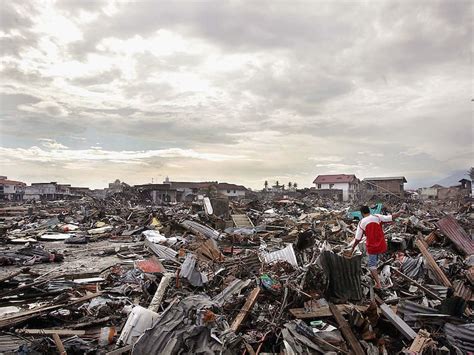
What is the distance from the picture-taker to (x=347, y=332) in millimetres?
5008

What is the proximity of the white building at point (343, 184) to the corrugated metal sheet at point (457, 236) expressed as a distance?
1636 inches

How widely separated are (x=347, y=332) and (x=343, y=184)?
52165mm

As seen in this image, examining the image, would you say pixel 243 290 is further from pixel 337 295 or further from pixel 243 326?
pixel 337 295

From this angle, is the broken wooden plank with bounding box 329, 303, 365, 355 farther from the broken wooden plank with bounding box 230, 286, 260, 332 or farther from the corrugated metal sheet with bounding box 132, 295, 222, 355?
the corrugated metal sheet with bounding box 132, 295, 222, 355

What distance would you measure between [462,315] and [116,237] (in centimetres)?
1502

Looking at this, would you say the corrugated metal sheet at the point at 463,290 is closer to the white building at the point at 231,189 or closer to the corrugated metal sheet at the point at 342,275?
the corrugated metal sheet at the point at 342,275

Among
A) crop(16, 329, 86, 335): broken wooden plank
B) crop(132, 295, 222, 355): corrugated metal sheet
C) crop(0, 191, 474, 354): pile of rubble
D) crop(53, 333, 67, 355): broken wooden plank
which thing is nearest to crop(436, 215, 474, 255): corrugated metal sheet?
crop(0, 191, 474, 354): pile of rubble

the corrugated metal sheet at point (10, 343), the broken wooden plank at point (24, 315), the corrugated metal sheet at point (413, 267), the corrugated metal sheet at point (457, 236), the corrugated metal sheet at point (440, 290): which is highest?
the corrugated metal sheet at point (457, 236)

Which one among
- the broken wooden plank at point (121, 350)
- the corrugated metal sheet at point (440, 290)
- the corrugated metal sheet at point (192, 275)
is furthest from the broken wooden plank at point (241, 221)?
the broken wooden plank at point (121, 350)

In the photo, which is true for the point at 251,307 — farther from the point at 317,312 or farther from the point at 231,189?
the point at 231,189

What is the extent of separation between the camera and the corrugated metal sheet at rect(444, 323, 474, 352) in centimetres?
493

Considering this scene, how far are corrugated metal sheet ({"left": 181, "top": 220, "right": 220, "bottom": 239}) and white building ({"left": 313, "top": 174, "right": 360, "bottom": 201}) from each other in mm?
40446

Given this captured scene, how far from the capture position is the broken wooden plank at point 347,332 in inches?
188

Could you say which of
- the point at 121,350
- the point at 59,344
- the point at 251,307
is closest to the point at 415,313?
the point at 251,307
